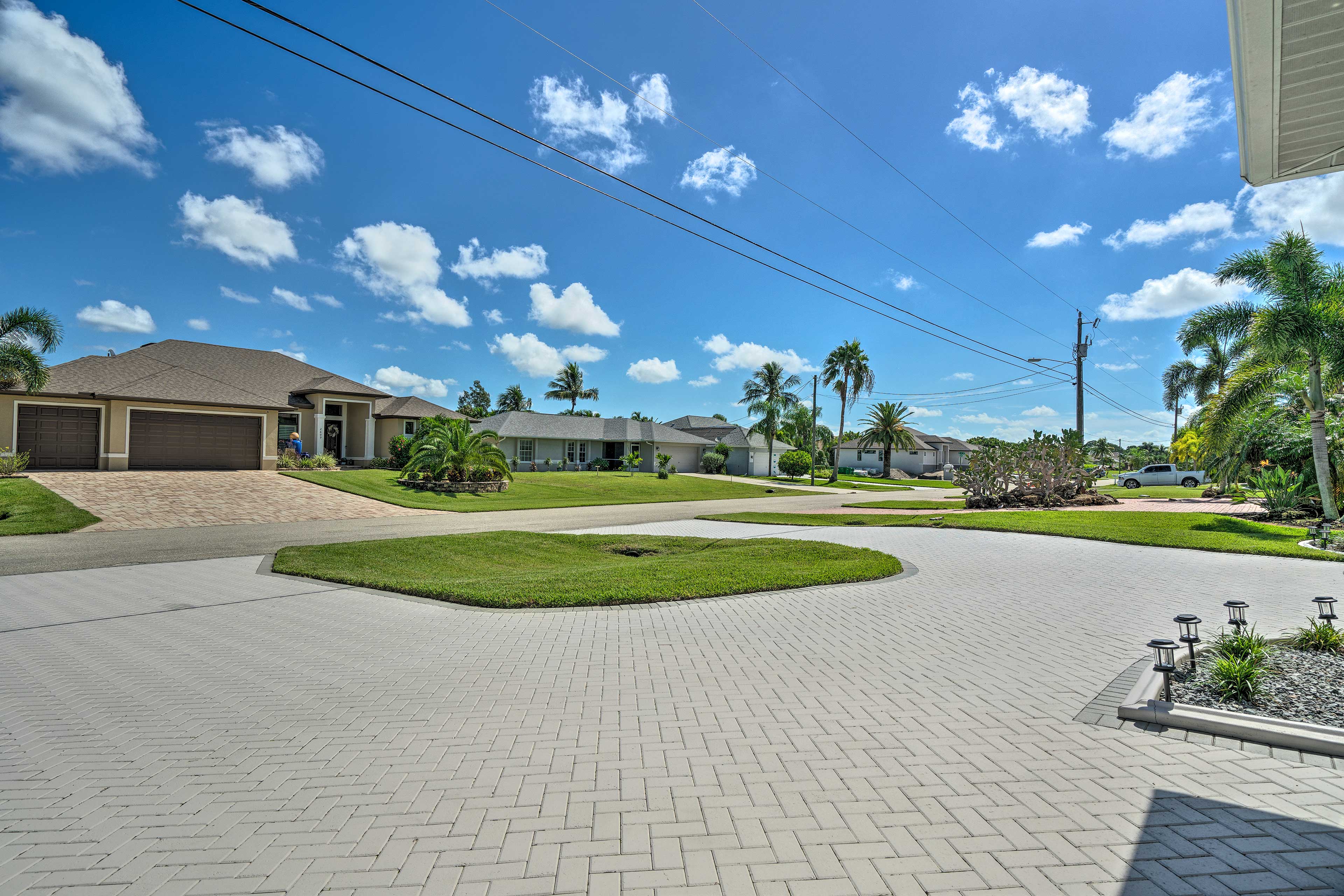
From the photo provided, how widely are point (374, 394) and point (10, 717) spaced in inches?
1206

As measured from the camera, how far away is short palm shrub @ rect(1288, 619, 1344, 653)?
5.77 metres

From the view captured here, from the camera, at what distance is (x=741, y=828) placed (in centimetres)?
312

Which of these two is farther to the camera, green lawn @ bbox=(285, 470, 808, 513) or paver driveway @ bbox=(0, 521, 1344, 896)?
green lawn @ bbox=(285, 470, 808, 513)

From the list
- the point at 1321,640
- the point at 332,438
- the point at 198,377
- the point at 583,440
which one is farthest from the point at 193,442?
the point at 1321,640

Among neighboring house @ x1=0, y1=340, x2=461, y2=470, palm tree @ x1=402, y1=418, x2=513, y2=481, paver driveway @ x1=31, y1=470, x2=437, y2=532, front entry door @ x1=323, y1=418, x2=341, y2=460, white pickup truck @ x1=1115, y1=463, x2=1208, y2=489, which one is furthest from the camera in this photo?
white pickup truck @ x1=1115, y1=463, x2=1208, y2=489

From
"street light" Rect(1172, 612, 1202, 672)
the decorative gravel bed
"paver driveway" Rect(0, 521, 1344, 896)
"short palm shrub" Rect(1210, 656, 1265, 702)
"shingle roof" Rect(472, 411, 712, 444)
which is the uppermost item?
"shingle roof" Rect(472, 411, 712, 444)

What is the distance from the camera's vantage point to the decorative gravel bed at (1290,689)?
442 centimetres

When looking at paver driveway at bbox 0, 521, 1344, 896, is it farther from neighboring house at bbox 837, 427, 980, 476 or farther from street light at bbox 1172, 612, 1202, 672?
neighboring house at bbox 837, 427, 980, 476

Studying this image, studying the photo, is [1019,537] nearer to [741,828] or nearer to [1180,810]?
[1180,810]

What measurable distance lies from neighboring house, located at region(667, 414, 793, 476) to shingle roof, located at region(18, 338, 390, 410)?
32.0 m

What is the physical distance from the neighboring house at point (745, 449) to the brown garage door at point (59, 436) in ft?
134

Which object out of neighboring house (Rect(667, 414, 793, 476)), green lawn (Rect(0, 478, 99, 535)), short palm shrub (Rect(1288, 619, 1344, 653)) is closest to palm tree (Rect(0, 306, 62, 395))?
green lawn (Rect(0, 478, 99, 535))

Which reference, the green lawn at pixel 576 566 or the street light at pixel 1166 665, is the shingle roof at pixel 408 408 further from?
the street light at pixel 1166 665

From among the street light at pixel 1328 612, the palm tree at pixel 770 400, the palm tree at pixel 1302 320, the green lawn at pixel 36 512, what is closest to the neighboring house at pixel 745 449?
the palm tree at pixel 770 400
